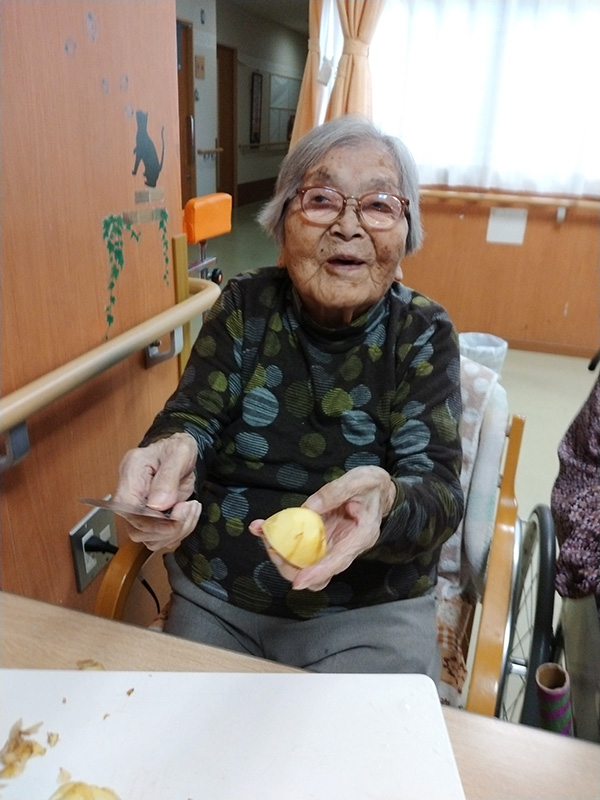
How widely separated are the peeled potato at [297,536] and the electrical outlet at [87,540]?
26.0 inches

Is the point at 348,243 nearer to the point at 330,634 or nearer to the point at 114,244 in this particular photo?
the point at 114,244

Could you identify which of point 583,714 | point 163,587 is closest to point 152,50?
point 163,587

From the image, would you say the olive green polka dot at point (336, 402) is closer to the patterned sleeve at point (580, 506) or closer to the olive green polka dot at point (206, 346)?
the olive green polka dot at point (206, 346)

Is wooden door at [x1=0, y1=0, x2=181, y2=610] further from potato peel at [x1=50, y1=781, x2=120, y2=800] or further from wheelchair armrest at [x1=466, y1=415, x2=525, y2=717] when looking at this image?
wheelchair armrest at [x1=466, y1=415, x2=525, y2=717]

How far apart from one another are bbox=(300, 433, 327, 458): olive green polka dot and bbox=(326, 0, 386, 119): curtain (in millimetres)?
2616

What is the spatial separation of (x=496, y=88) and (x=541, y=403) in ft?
6.15

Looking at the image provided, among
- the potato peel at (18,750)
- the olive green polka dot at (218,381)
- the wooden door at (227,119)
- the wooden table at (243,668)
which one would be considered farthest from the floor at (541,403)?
the wooden door at (227,119)

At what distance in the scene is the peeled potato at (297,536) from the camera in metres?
0.75

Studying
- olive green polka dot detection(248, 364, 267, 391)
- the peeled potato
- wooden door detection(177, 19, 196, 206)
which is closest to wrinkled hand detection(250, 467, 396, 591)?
the peeled potato

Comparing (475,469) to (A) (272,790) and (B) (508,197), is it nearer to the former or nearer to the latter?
(A) (272,790)

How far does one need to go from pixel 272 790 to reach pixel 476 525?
74 centimetres

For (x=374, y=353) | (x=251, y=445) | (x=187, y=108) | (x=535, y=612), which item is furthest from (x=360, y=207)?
(x=187, y=108)

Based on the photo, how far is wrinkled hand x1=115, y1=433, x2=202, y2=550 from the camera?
0.84 metres

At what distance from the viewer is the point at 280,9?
829 cm
